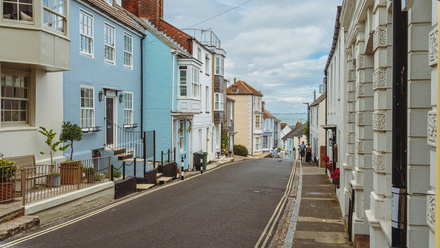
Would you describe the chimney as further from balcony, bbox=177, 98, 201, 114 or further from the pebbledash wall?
the pebbledash wall

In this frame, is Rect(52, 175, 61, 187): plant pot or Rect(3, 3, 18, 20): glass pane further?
Rect(52, 175, 61, 187): plant pot

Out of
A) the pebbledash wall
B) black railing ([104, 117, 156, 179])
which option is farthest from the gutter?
black railing ([104, 117, 156, 179])

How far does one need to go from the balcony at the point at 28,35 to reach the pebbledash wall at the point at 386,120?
27.4ft

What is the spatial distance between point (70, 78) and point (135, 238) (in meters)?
8.47

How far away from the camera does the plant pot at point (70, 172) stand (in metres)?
12.6

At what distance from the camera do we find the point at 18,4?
11.5 m

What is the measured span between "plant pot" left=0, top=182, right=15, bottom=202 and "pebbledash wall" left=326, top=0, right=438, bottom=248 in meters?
7.97

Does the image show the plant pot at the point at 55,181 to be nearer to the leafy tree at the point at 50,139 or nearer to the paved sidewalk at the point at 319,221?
the leafy tree at the point at 50,139

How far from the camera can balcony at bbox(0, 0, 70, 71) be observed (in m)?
11.2

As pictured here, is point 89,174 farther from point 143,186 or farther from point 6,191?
point 143,186

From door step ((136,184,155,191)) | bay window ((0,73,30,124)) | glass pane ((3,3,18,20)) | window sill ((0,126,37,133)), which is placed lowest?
door step ((136,184,155,191))

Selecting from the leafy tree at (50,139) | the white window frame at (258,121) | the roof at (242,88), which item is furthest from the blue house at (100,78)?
the white window frame at (258,121)

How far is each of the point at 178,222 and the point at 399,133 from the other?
7718mm

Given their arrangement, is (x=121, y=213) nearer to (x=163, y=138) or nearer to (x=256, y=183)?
(x=256, y=183)
